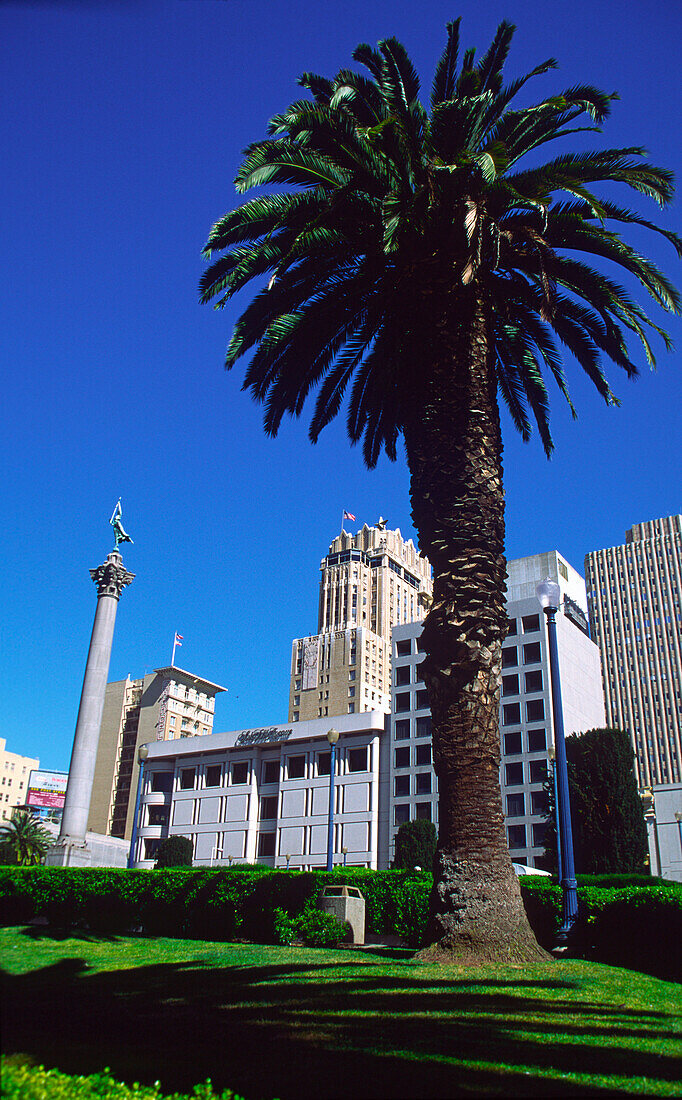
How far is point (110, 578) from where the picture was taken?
54688 millimetres

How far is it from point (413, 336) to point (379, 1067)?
12362 mm

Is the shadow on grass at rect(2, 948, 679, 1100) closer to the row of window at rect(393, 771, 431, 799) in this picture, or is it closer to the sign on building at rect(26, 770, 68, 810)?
the row of window at rect(393, 771, 431, 799)

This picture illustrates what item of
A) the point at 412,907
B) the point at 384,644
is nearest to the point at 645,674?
the point at 384,644

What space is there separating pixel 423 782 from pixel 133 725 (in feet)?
288

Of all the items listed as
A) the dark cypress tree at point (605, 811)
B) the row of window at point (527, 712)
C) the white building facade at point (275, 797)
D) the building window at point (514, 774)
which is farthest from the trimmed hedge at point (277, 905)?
the white building facade at point (275, 797)

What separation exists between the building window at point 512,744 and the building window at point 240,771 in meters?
26.8

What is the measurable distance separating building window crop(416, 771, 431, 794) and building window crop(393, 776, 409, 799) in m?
1.09

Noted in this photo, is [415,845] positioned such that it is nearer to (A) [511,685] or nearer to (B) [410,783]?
(B) [410,783]

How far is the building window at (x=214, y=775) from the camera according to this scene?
84562 mm

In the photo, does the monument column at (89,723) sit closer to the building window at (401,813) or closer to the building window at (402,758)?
the building window at (401,813)

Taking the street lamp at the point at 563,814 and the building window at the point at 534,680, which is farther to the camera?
the building window at the point at 534,680

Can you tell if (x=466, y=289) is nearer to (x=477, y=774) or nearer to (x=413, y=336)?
(x=413, y=336)

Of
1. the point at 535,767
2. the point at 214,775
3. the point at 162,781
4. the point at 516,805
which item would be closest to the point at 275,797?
the point at 214,775

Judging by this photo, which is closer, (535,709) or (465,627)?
A: (465,627)
